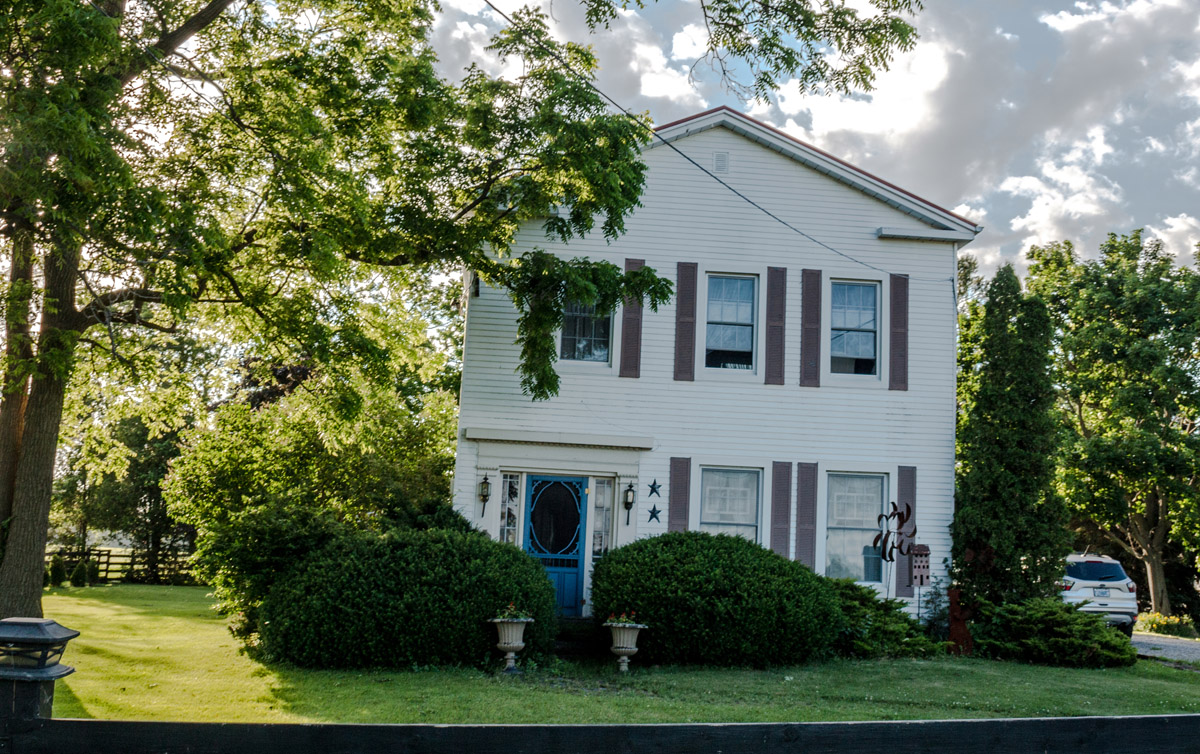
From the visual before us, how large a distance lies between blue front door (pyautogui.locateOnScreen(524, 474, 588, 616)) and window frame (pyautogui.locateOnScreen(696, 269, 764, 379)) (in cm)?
265

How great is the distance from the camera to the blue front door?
13.8 m

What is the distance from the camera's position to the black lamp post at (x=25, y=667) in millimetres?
3287

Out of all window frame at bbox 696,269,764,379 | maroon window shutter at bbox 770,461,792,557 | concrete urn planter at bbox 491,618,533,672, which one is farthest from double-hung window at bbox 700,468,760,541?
concrete urn planter at bbox 491,618,533,672

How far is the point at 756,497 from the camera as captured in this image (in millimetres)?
14359

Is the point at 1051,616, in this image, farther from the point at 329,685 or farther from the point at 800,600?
the point at 329,685

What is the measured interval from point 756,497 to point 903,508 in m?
2.25

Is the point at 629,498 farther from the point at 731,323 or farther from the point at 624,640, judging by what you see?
the point at 731,323

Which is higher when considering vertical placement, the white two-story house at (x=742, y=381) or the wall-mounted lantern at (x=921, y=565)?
the white two-story house at (x=742, y=381)

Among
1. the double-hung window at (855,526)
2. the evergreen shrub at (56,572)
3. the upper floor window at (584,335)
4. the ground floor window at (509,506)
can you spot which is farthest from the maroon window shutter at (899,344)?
the evergreen shrub at (56,572)

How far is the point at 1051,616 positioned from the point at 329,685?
9.67 metres

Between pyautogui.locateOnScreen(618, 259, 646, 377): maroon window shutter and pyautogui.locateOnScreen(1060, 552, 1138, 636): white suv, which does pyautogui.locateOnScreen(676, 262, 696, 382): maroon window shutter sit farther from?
pyautogui.locateOnScreen(1060, 552, 1138, 636): white suv

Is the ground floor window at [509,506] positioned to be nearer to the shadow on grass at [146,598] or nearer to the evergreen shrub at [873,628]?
the evergreen shrub at [873,628]

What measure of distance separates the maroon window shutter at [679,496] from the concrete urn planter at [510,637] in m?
3.88

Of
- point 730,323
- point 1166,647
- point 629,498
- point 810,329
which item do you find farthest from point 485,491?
point 1166,647
